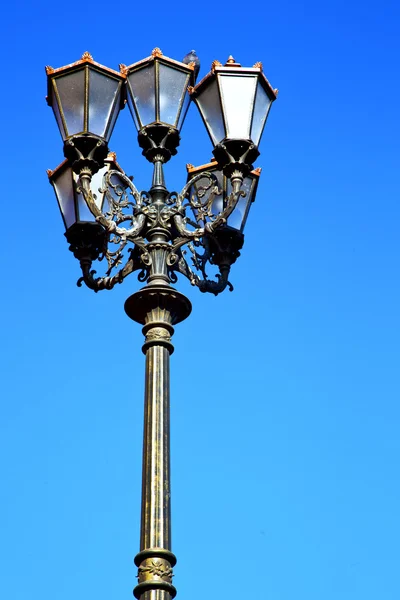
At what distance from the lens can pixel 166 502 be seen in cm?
809

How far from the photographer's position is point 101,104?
31.0 feet

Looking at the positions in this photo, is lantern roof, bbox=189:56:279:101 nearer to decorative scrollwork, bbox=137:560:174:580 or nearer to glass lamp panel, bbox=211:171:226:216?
glass lamp panel, bbox=211:171:226:216

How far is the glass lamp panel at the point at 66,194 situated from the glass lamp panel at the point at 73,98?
0.71m

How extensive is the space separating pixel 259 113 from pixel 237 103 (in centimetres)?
20

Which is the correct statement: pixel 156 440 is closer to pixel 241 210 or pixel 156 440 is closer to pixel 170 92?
pixel 241 210

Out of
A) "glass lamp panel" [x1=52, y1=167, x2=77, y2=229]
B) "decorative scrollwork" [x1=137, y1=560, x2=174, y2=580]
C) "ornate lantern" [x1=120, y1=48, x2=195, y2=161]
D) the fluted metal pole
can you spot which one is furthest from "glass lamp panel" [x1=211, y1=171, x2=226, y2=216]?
"decorative scrollwork" [x1=137, y1=560, x2=174, y2=580]

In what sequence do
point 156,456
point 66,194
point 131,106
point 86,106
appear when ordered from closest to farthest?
1. point 156,456
2. point 86,106
3. point 131,106
4. point 66,194

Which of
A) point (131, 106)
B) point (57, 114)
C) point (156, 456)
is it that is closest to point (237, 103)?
point (131, 106)

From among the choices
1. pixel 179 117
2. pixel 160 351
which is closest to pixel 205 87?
pixel 179 117

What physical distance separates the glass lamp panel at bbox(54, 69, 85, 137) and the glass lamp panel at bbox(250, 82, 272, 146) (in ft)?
3.95

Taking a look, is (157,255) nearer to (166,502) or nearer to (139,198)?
(139,198)

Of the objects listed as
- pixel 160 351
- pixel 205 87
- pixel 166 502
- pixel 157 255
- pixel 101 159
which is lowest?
pixel 166 502

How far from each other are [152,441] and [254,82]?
9.17ft

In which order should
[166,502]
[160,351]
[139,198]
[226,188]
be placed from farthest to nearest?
[226,188], [139,198], [160,351], [166,502]
